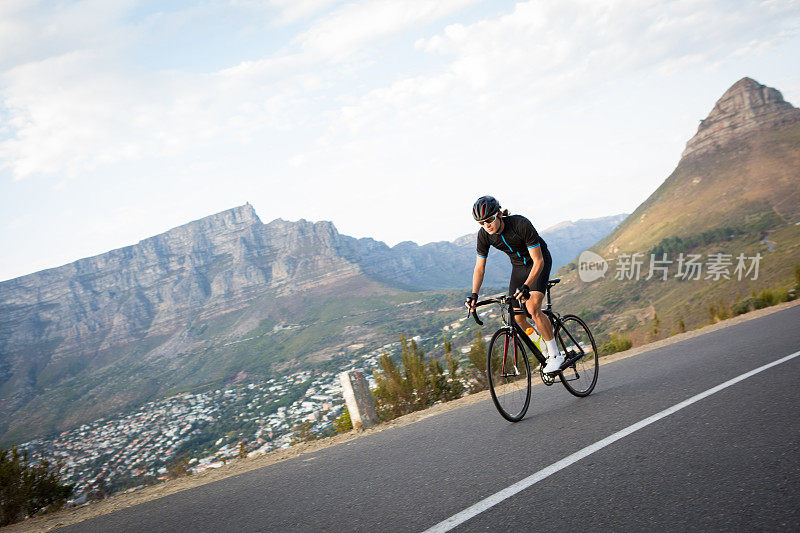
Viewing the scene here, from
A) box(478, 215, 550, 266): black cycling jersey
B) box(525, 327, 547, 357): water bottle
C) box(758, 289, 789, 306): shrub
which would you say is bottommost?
box(758, 289, 789, 306): shrub

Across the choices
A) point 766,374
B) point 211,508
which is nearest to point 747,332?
point 766,374

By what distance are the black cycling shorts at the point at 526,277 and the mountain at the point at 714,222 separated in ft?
60.3

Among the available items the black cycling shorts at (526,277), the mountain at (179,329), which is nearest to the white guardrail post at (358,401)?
the black cycling shorts at (526,277)

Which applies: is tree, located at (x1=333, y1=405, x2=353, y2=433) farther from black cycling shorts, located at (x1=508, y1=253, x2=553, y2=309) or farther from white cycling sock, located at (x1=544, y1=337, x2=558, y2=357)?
black cycling shorts, located at (x1=508, y1=253, x2=553, y2=309)

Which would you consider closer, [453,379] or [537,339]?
[537,339]

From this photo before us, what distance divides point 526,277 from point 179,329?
18337 centimetres

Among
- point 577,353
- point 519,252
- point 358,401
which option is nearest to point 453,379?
point 358,401

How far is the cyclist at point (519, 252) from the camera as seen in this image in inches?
203

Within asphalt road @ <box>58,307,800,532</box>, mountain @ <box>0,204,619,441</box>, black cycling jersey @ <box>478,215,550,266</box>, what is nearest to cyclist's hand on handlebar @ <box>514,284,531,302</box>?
black cycling jersey @ <box>478,215,550,266</box>

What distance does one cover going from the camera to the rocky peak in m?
124

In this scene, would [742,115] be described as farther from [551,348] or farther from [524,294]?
[524,294]

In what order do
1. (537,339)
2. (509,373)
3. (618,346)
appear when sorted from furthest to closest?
(618,346), (537,339), (509,373)

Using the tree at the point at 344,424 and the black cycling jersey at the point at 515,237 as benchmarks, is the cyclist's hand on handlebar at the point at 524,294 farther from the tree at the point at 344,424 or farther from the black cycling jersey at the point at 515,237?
the tree at the point at 344,424

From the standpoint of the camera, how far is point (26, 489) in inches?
225
